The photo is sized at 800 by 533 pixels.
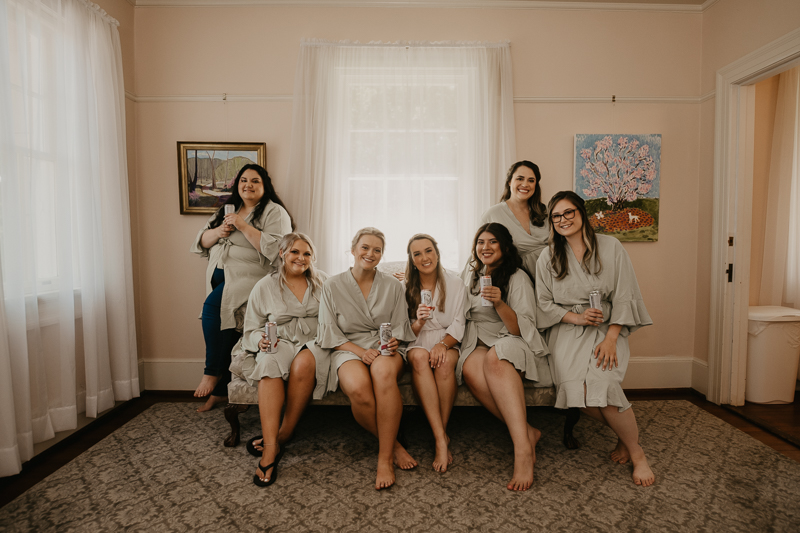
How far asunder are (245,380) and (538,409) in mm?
1983

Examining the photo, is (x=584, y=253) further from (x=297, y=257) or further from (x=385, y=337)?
(x=297, y=257)

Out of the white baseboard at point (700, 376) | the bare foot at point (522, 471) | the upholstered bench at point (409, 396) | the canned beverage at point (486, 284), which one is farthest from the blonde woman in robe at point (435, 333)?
the white baseboard at point (700, 376)

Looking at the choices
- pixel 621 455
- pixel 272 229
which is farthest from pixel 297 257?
pixel 621 455

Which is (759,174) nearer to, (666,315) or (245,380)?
(666,315)

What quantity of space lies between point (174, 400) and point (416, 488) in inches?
83.7

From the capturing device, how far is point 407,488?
1.93 metres

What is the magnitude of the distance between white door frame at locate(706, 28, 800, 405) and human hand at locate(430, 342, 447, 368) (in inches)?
88.3

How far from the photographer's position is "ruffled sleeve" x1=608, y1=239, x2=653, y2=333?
2160mm

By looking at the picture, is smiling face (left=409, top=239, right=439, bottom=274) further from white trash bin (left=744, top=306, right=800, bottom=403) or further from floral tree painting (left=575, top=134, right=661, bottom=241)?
white trash bin (left=744, top=306, right=800, bottom=403)

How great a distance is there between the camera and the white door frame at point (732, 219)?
291 centimetres

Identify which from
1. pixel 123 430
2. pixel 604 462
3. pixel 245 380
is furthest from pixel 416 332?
pixel 123 430

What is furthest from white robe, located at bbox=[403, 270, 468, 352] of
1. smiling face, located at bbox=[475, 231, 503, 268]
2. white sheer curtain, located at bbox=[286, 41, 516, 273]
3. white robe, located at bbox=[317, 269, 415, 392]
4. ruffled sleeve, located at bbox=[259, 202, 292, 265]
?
ruffled sleeve, located at bbox=[259, 202, 292, 265]

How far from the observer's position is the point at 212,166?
10.7 ft

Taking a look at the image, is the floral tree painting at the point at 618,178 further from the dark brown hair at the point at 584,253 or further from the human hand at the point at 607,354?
the human hand at the point at 607,354
